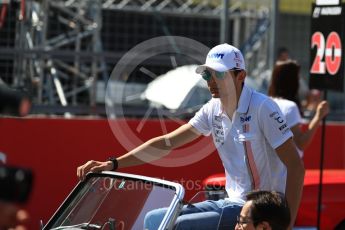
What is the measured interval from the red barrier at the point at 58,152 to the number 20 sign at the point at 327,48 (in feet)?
6.70

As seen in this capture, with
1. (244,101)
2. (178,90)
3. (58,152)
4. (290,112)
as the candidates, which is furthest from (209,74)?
(178,90)

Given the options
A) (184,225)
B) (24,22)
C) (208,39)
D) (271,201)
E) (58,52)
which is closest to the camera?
(271,201)

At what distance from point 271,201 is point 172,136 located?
1420mm

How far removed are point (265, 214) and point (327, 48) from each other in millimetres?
3699

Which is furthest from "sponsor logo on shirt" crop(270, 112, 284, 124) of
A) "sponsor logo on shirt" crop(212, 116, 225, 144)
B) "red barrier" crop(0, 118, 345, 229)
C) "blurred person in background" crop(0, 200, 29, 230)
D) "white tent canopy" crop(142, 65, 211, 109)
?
"white tent canopy" crop(142, 65, 211, 109)

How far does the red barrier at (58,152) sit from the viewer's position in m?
9.21

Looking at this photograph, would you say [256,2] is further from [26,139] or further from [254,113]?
[254,113]

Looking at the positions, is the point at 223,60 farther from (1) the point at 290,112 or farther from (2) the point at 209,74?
(1) the point at 290,112

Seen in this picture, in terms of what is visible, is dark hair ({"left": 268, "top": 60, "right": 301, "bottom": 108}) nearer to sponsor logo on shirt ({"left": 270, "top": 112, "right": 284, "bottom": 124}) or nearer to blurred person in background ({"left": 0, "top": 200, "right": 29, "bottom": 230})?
sponsor logo on shirt ({"left": 270, "top": 112, "right": 284, "bottom": 124})

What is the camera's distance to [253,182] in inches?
202

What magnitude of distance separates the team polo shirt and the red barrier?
394 cm

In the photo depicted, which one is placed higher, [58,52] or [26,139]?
[58,52]

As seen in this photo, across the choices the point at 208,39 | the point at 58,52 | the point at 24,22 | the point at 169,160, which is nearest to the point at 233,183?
the point at 169,160

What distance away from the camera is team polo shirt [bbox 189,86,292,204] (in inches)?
201
